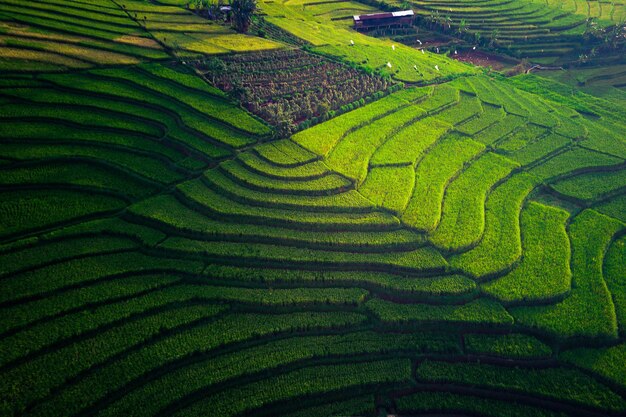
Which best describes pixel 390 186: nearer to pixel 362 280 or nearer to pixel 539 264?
pixel 362 280

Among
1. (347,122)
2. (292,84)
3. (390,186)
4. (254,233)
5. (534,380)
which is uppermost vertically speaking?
(292,84)

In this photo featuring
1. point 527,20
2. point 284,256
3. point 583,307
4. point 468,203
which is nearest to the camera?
point 583,307

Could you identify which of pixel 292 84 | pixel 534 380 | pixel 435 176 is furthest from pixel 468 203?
pixel 292 84

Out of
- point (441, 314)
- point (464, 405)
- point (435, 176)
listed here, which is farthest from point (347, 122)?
point (464, 405)

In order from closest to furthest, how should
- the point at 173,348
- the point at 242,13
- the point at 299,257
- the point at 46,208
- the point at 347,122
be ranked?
the point at 173,348 → the point at 299,257 → the point at 46,208 → the point at 347,122 → the point at 242,13

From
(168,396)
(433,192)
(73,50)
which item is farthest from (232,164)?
(73,50)

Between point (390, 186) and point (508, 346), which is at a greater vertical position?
point (390, 186)

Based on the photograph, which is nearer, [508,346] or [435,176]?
[508,346]
